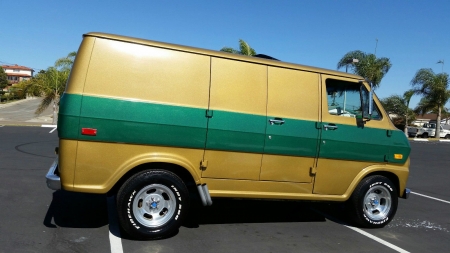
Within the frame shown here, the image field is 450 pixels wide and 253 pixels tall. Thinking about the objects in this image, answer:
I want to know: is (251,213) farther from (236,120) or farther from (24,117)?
(24,117)

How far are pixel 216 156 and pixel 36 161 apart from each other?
7051 millimetres

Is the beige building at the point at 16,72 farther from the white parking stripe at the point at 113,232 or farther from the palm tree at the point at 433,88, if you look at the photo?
the white parking stripe at the point at 113,232

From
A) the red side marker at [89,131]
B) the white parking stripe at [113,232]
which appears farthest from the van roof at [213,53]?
the white parking stripe at [113,232]

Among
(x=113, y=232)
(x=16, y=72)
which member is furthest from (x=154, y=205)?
(x=16, y=72)

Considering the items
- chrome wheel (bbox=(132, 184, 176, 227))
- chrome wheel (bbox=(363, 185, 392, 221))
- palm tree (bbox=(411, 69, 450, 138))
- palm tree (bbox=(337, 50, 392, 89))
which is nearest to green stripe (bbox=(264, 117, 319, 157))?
chrome wheel (bbox=(363, 185, 392, 221))

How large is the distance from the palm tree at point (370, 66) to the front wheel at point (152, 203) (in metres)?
28.2

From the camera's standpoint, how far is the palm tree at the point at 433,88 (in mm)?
38062

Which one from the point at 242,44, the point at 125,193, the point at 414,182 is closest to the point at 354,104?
the point at 125,193

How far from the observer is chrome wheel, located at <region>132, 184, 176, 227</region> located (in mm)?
4945

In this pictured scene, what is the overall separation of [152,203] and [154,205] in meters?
0.04

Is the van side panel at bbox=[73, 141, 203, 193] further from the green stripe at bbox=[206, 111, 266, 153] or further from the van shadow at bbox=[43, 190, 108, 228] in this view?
the van shadow at bbox=[43, 190, 108, 228]

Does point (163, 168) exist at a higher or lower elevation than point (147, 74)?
lower

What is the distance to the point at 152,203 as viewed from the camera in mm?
5027

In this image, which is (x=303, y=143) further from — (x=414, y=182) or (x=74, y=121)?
(x=414, y=182)
